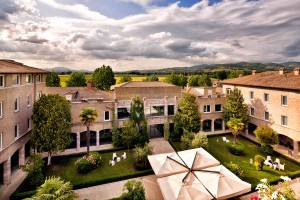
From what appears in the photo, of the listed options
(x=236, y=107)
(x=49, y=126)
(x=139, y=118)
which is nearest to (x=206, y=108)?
(x=236, y=107)

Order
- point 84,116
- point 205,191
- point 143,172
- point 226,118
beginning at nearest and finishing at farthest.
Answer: point 205,191 < point 143,172 < point 84,116 < point 226,118


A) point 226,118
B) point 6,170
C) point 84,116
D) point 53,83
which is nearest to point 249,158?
point 226,118

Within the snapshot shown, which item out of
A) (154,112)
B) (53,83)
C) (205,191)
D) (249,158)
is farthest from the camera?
(53,83)

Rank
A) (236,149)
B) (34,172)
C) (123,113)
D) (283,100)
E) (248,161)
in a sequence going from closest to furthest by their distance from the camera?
(34,172) < (248,161) < (236,149) < (283,100) < (123,113)

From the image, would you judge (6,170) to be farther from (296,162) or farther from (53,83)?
(53,83)

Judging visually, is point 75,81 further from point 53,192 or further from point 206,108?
point 53,192

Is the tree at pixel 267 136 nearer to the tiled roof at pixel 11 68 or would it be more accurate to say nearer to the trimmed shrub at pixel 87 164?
the trimmed shrub at pixel 87 164
